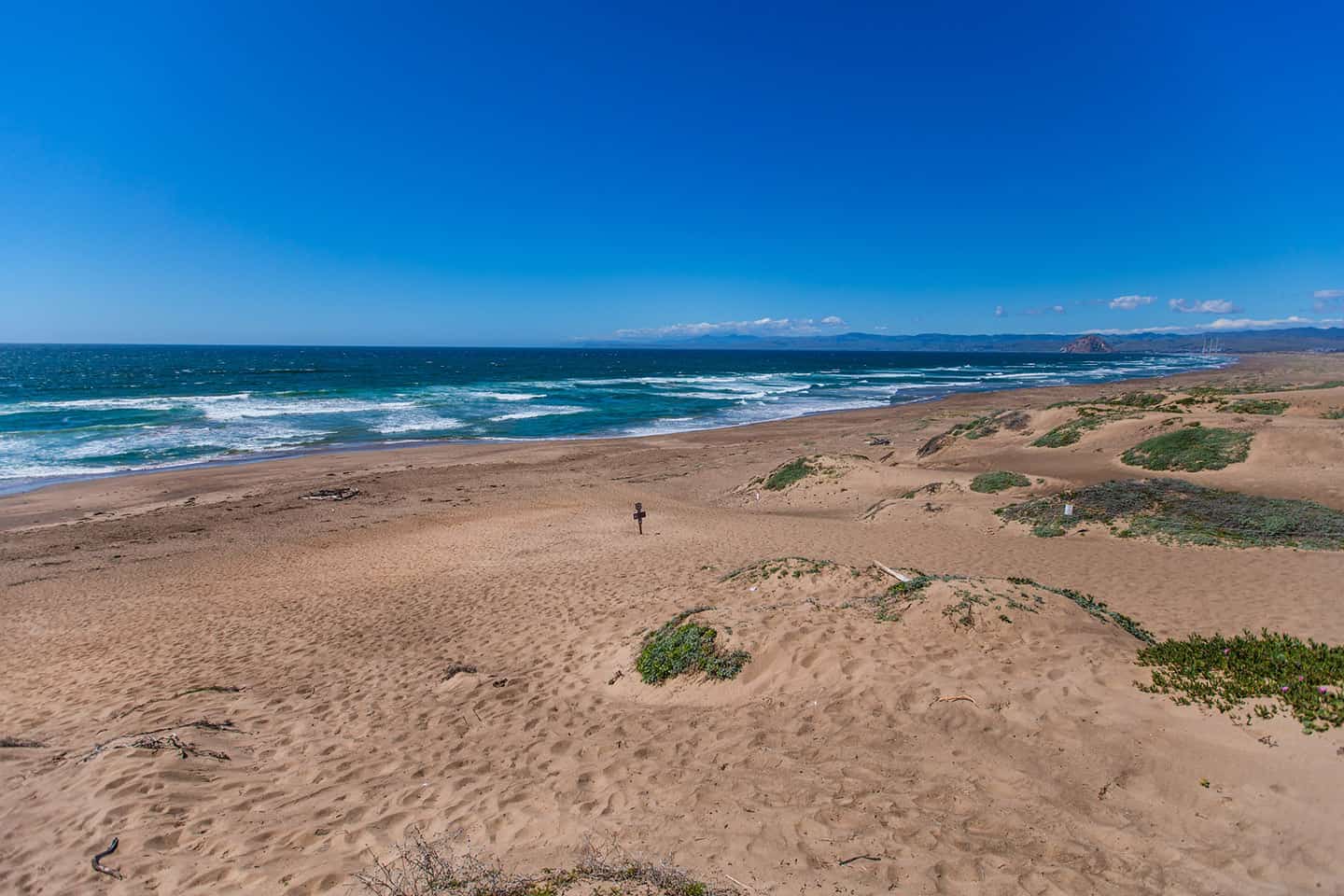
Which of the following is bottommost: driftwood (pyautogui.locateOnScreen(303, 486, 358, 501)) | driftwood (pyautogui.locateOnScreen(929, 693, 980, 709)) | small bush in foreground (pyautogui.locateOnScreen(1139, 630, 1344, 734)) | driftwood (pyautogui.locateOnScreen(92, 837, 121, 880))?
driftwood (pyautogui.locateOnScreen(303, 486, 358, 501))

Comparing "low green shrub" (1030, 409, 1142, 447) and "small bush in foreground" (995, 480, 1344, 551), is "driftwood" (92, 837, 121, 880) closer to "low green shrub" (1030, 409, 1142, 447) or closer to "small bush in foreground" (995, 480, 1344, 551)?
"small bush in foreground" (995, 480, 1344, 551)

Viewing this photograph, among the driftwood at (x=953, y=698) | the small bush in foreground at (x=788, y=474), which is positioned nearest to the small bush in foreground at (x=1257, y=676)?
the driftwood at (x=953, y=698)

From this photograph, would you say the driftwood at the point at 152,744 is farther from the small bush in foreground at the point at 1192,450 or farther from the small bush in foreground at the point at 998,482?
the small bush in foreground at the point at 1192,450

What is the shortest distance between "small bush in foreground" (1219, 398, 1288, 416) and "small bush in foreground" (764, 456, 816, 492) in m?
16.6

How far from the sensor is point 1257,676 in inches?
224

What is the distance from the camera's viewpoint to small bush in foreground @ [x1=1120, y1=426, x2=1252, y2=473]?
17125 mm

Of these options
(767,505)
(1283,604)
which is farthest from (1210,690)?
(767,505)

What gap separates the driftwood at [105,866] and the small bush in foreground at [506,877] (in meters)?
1.75

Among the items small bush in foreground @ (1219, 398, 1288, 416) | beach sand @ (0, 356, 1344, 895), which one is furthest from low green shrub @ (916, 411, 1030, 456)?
beach sand @ (0, 356, 1344, 895)

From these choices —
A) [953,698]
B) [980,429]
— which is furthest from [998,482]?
[953,698]

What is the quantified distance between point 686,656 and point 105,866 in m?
5.13

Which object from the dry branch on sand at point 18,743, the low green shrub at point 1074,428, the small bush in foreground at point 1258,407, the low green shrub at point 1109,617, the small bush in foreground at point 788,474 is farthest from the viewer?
the small bush in foreground at point 1258,407

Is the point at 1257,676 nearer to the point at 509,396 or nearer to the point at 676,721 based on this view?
the point at 676,721

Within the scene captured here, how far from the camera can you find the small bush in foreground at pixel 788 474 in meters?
21.7
